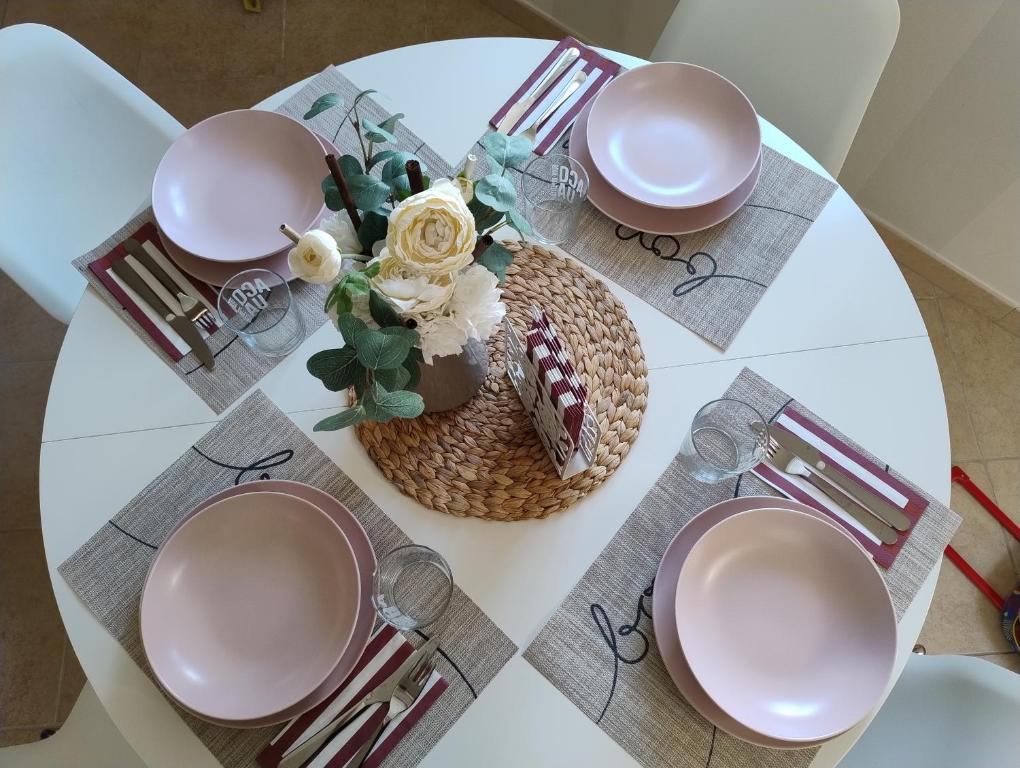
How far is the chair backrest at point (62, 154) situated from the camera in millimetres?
1354

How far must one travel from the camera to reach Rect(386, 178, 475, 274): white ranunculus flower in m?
0.66

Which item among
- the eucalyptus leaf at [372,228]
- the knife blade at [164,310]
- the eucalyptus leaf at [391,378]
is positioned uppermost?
the eucalyptus leaf at [372,228]

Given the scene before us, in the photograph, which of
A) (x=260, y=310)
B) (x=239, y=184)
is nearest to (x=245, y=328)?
(x=260, y=310)

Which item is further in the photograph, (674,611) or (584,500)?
(584,500)

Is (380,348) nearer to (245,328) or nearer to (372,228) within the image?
(372,228)

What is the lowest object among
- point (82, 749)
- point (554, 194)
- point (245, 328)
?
point (82, 749)

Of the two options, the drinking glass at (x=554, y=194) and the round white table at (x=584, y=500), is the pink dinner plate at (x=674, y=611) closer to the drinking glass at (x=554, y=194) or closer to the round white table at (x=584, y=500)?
the round white table at (x=584, y=500)

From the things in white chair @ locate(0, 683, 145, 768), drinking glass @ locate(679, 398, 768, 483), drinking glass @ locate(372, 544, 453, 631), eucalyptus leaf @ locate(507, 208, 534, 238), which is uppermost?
eucalyptus leaf @ locate(507, 208, 534, 238)

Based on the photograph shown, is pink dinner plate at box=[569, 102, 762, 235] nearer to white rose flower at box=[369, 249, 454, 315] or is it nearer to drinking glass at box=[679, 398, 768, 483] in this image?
drinking glass at box=[679, 398, 768, 483]

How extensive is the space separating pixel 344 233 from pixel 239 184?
0.47 meters

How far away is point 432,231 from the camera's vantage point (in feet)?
2.19

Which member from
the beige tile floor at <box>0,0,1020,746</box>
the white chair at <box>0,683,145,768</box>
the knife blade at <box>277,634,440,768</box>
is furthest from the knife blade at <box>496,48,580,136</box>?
the beige tile floor at <box>0,0,1020,746</box>

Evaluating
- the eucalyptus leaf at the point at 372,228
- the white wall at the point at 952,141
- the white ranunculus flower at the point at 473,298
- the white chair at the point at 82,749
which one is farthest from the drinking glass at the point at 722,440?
the white wall at the point at 952,141

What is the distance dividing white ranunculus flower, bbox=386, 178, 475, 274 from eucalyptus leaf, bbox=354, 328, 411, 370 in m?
0.08
